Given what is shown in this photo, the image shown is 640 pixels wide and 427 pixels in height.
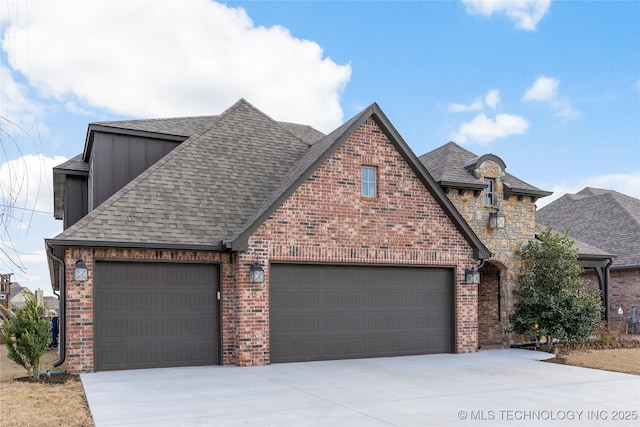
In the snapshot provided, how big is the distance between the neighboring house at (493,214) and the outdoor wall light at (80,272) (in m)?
9.50

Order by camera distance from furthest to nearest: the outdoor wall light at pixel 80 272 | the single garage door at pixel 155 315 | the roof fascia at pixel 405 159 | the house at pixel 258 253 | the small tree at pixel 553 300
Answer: the small tree at pixel 553 300, the roof fascia at pixel 405 159, the house at pixel 258 253, the single garage door at pixel 155 315, the outdoor wall light at pixel 80 272

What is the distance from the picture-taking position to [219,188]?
14242mm

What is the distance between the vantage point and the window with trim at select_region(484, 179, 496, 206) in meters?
17.3

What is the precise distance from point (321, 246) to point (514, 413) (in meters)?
6.44

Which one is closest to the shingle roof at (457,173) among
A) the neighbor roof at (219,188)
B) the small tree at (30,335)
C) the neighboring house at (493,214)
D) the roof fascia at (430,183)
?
the neighboring house at (493,214)

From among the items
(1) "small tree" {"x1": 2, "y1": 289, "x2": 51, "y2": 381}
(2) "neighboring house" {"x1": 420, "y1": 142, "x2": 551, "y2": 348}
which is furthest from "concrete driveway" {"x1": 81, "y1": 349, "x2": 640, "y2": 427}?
(2) "neighboring house" {"x1": 420, "y1": 142, "x2": 551, "y2": 348}

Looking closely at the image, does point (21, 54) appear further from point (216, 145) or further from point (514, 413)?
point (216, 145)

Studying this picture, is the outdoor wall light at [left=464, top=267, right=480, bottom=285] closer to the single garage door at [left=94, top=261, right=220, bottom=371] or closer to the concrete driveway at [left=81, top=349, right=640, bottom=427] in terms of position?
the concrete driveway at [left=81, top=349, right=640, bottom=427]

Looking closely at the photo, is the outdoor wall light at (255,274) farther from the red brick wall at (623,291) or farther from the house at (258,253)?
the red brick wall at (623,291)

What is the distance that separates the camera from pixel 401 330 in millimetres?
14586

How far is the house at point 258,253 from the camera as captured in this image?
12.1 meters

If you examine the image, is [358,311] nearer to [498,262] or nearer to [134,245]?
[498,262]

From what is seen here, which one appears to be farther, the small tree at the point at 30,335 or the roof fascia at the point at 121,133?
the roof fascia at the point at 121,133

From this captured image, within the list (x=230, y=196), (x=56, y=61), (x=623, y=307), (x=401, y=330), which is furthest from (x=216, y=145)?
(x=623, y=307)
